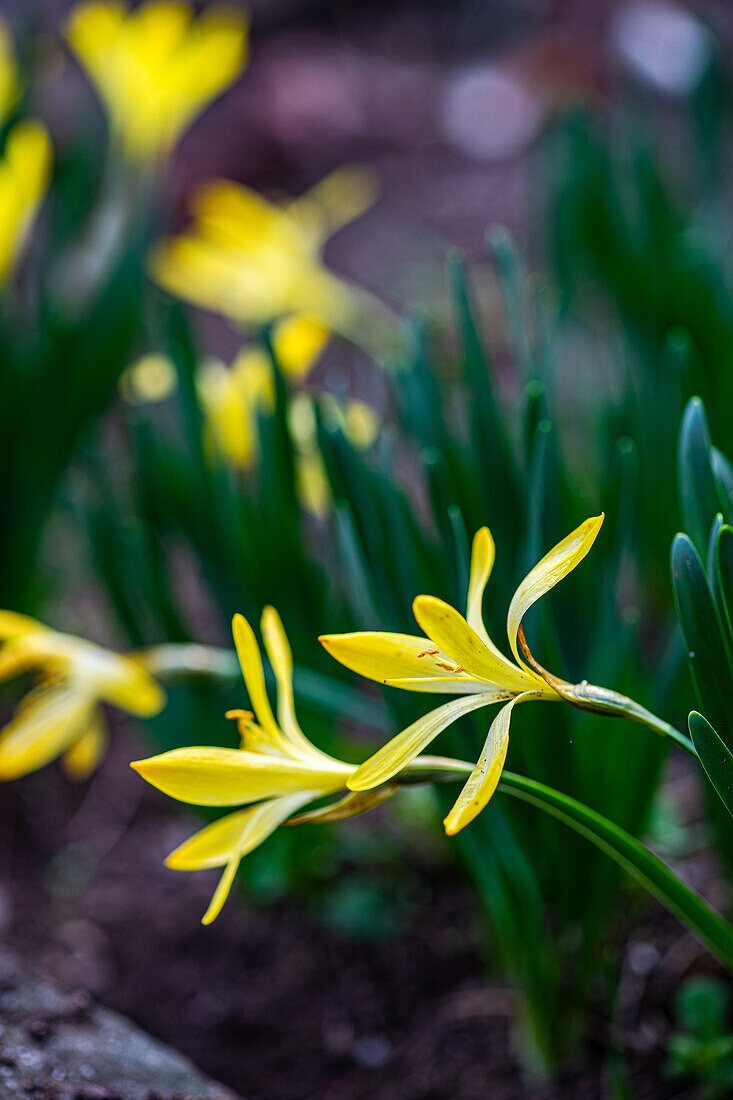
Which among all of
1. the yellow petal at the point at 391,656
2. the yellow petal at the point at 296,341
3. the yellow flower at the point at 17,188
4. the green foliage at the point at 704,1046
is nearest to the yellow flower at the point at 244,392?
the yellow petal at the point at 296,341

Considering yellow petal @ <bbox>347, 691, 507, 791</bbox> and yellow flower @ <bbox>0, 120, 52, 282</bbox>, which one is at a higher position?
yellow flower @ <bbox>0, 120, 52, 282</bbox>

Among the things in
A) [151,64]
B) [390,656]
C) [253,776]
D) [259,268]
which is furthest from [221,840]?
[151,64]

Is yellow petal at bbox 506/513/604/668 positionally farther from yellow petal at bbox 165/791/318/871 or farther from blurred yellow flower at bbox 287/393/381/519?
blurred yellow flower at bbox 287/393/381/519

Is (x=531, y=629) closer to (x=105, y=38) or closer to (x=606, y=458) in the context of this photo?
(x=606, y=458)

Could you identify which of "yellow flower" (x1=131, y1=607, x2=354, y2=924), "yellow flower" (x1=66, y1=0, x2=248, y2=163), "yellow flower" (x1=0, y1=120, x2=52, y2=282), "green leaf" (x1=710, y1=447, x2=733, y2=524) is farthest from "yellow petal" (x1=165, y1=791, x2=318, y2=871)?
"yellow flower" (x1=66, y1=0, x2=248, y2=163)

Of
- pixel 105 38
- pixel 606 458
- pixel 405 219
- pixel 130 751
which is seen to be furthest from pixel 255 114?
pixel 606 458

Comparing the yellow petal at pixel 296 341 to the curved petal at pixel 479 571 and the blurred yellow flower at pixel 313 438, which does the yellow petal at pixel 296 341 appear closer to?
the blurred yellow flower at pixel 313 438
